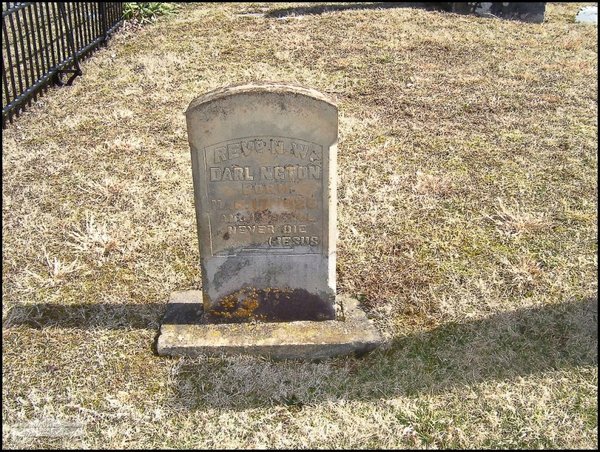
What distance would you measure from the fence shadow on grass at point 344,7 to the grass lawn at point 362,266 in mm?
3527

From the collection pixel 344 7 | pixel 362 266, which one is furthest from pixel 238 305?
pixel 344 7

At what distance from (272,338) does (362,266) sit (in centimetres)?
118

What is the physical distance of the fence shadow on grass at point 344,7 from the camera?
12.0 m

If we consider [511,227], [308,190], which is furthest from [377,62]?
[308,190]

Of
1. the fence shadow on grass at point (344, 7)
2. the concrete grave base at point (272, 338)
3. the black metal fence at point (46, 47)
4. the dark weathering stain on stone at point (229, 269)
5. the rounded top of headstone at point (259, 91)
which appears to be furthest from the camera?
the fence shadow on grass at point (344, 7)

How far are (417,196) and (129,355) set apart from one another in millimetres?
3043

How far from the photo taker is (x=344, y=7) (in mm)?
12477

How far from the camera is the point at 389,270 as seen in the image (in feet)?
14.6

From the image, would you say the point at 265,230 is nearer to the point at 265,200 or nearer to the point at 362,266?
the point at 265,200

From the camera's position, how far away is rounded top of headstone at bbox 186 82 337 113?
3189mm

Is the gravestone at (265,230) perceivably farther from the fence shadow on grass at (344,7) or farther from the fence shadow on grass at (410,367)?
the fence shadow on grass at (344,7)

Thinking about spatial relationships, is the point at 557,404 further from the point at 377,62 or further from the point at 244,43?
the point at 244,43

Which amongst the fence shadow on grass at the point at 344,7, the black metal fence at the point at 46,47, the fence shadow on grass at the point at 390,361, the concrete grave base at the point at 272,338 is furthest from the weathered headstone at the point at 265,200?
the fence shadow on grass at the point at 344,7

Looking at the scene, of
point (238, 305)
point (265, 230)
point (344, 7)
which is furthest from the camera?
point (344, 7)
